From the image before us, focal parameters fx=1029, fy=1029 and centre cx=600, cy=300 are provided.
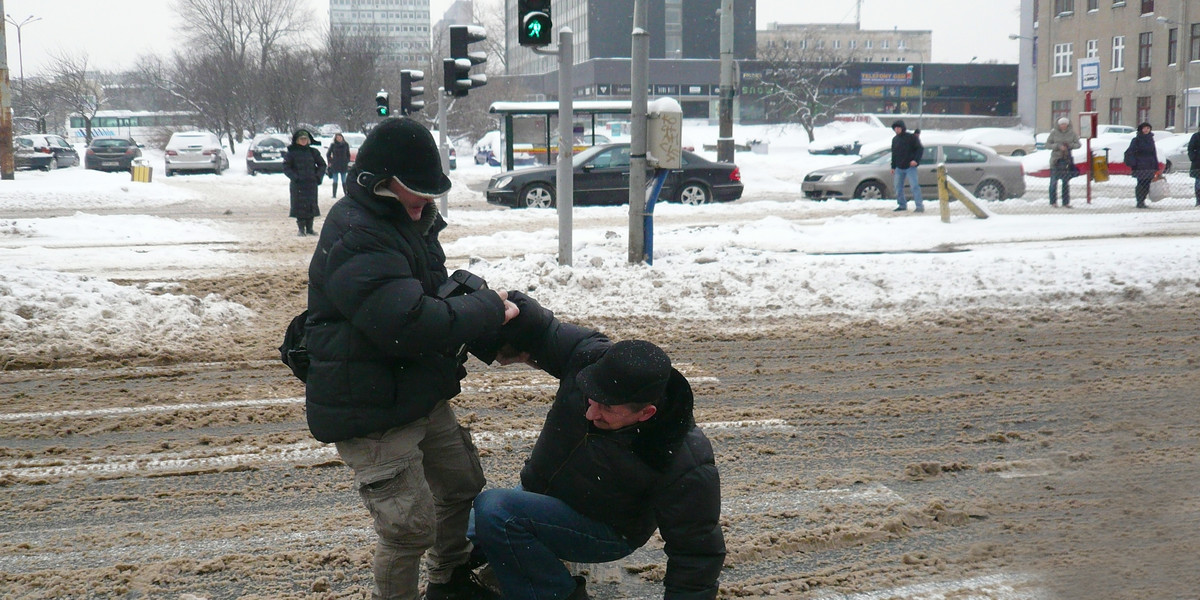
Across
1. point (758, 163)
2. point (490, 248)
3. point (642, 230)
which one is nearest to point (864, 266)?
point (642, 230)

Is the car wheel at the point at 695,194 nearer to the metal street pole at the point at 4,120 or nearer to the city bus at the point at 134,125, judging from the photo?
the metal street pole at the point at 4,120

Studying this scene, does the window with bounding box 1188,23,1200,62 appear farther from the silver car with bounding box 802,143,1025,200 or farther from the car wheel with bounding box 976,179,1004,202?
the car wheel with bounding box 976,179,1004,202

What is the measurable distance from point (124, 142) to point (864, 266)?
33440 millimetres

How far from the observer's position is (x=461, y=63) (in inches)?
591

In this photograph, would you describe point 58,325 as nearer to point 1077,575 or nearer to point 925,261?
point 1077,575

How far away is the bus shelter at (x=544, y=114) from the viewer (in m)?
23.2

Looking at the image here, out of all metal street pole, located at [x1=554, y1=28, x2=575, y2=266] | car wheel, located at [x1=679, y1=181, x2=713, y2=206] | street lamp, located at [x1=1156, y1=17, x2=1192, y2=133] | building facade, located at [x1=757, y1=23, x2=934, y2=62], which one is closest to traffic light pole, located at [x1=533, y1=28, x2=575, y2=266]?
metal street pole, located at [x1=554, y1=28, x2=575, y2=266]

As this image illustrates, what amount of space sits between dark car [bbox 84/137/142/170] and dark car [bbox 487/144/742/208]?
2134 cm

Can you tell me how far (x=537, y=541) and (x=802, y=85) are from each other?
6858 cm

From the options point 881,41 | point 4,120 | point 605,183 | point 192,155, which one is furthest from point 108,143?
point 881,41

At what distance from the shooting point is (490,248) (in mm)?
13992

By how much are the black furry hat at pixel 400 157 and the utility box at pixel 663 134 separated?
26.0ft

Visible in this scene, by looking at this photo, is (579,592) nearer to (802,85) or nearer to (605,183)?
(605,183)

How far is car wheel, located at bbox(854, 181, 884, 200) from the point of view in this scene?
68.7 ft
